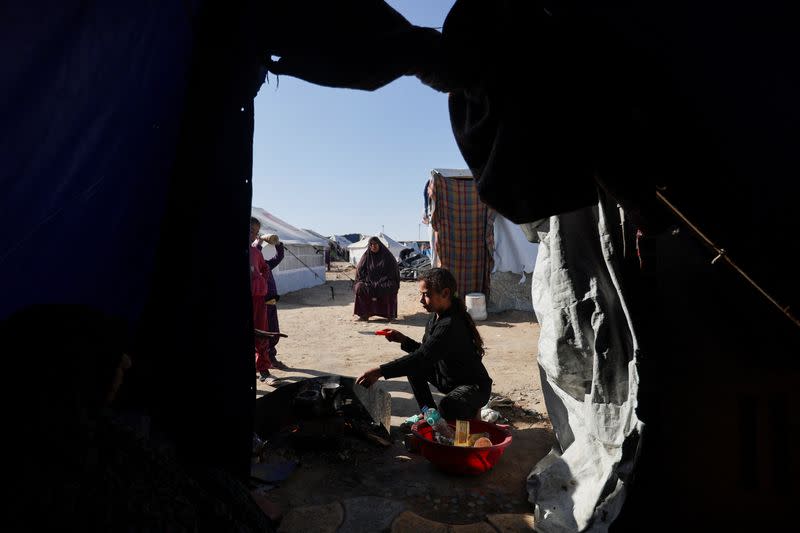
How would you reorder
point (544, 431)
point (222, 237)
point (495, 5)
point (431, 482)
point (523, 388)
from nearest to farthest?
point (495, 5) < point (222, 237) < point (431, 482) < point (544, 431) < point (523, 388)

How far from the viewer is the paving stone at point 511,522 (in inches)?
93.4

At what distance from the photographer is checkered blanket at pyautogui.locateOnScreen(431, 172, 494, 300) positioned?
32.2ft

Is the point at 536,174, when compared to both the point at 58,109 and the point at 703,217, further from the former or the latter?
the point at 58,109

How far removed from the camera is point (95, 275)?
65.2 inches

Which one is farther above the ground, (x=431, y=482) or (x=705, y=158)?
(x=705, y=158)

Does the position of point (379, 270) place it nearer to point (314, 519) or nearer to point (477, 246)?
point (477, 246)

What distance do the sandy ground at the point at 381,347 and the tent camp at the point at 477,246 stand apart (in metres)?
0.59

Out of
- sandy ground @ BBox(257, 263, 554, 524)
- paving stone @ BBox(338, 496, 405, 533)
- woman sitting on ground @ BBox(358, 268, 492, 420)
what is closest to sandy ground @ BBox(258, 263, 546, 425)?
sandy ground @ BBox(257, 263, 554, 524)

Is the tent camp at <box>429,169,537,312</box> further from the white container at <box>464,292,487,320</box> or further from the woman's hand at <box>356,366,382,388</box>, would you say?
the woman's hand at <box>356,366,382,388</box>

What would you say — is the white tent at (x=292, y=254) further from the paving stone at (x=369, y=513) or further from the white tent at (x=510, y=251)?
the paving stone at (x=369, y=513)

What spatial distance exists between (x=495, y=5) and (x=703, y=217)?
0.94 meters

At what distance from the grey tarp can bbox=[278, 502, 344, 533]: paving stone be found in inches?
43.2

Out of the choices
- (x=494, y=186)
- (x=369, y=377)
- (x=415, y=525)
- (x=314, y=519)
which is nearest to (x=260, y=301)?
(x=369, y=377)

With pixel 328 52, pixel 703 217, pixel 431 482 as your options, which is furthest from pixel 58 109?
pixel 431 482
